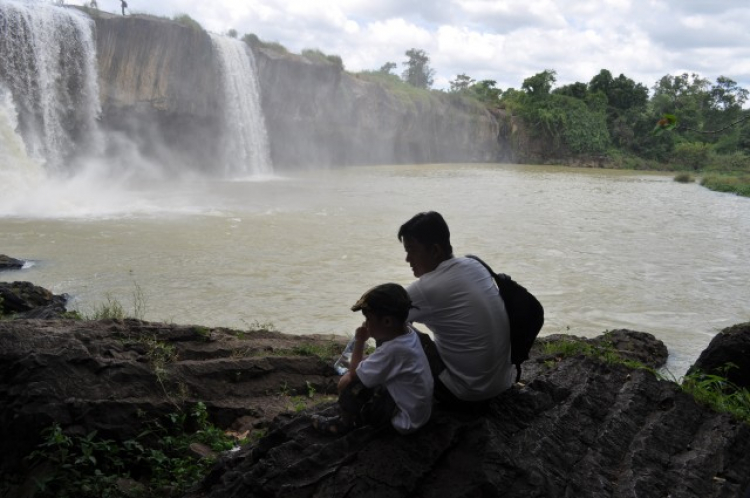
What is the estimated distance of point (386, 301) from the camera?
2.77m

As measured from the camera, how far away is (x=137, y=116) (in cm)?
2408

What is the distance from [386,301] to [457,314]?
0.39 m

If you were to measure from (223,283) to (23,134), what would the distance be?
45.3 feet

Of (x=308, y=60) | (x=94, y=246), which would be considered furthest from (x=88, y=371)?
(x=308, y=60)

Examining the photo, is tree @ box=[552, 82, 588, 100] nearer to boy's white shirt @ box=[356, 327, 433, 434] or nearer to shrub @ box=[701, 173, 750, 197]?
shrub @ box=[701, 173, 750, 197]

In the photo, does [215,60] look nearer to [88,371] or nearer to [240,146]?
[240,146]

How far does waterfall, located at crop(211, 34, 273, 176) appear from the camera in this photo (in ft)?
87.2

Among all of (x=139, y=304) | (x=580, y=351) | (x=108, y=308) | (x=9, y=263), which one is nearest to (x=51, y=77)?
(x=9, y=263)

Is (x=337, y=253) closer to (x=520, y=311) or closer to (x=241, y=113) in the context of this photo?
(x=520, y=311)

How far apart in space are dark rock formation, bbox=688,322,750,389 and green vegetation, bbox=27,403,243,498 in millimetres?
4046

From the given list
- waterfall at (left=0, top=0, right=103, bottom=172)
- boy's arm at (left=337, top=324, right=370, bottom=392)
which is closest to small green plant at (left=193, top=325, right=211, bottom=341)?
boy's arm at (left=337, top=324, right=370, bottom=392)

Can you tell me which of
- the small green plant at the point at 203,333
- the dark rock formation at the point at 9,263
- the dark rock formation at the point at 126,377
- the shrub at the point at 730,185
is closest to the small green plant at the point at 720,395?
the dark rock formation at the point at 126,377

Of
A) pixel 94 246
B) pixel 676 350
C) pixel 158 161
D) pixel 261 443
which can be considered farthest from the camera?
pixel 158 161

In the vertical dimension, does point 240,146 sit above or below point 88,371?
above
